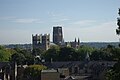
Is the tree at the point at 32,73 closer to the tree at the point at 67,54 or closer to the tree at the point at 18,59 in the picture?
the tree at the point at 18,59

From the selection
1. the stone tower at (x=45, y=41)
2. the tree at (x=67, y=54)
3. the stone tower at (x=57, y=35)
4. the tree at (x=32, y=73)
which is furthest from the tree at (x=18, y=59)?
the stone tower at (x=57, y=35)

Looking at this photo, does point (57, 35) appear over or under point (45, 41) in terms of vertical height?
over

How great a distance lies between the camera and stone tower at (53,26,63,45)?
161375 millimetres

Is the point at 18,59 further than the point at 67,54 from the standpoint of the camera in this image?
No

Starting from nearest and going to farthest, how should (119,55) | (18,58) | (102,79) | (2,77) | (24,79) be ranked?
(119,55)
(2,77)
(102,79)
(24,79)
(18,58)

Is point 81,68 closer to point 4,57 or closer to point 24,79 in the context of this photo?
point 24,79

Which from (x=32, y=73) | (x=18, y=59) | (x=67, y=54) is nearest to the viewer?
(x=32, y=73)

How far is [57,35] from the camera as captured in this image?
162500 millimetres

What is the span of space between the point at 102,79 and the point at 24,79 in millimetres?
13772

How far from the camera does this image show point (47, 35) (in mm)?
142750

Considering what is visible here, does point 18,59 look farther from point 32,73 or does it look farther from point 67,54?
point 32,73

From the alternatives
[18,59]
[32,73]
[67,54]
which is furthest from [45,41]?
[32,73]

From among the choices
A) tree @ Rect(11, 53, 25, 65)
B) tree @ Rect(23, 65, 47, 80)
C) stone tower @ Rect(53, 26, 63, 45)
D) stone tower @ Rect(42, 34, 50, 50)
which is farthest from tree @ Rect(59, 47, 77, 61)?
stone tower @ Rect(53, 26, 63, 45)

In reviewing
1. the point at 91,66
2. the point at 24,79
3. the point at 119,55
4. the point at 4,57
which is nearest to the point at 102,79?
the point at 24,79
